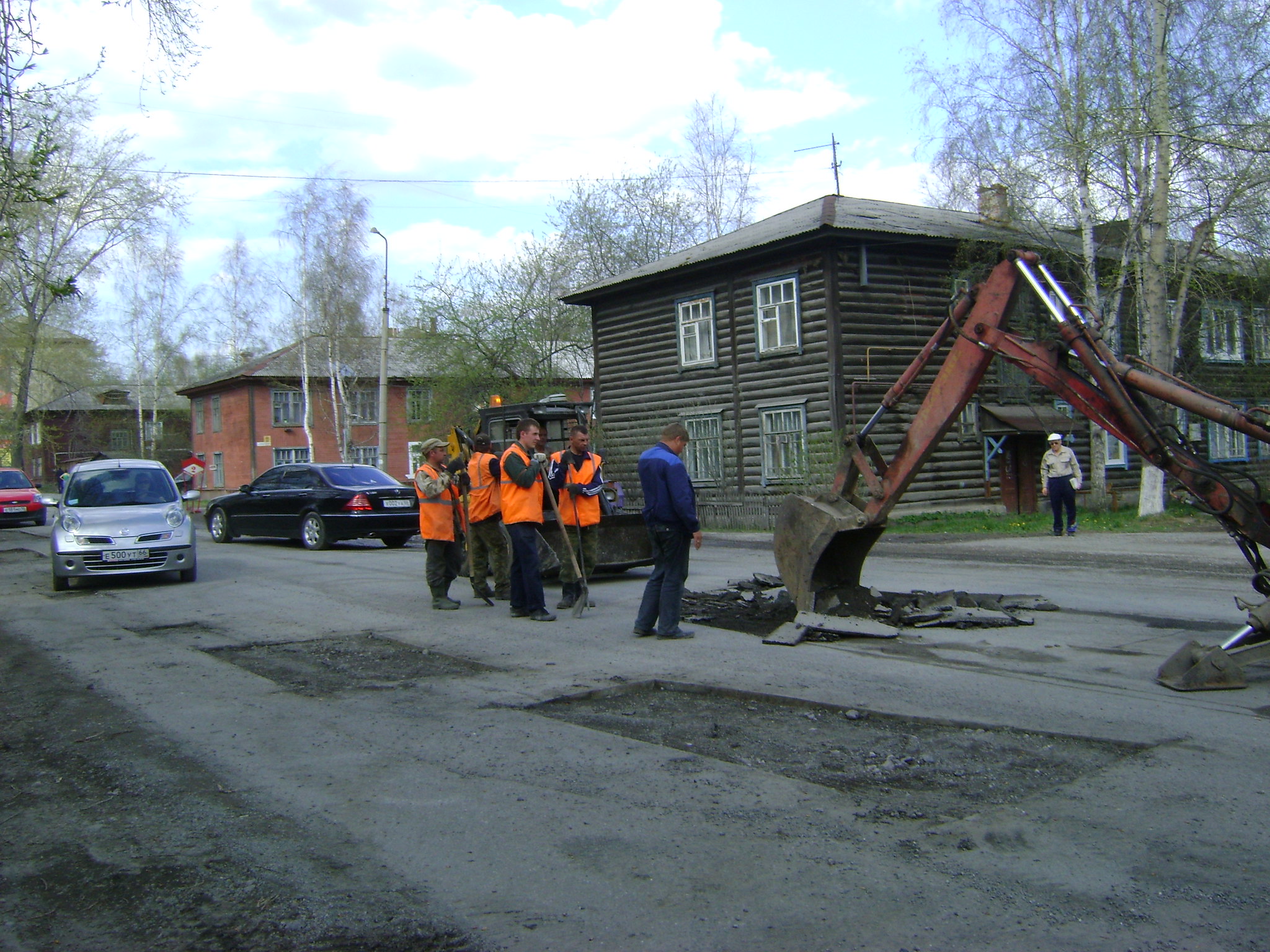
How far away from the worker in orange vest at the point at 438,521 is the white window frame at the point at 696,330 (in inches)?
650

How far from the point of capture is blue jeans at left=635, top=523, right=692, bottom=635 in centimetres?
834

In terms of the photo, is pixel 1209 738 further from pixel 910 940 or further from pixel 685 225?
pixel 685 225

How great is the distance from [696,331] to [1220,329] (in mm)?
12729

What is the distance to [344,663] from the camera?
764cm

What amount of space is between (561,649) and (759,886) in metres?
4.59

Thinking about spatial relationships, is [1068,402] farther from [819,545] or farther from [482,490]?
[482,490]

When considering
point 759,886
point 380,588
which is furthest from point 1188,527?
point 759,886

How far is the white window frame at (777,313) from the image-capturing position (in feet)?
78.4

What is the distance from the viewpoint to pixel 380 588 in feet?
39.9

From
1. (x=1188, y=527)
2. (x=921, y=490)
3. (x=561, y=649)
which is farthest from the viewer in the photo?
(x=921, y=490)

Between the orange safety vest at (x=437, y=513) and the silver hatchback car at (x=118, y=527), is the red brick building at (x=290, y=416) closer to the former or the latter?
the silver hatchback car at (x=118, y=527)

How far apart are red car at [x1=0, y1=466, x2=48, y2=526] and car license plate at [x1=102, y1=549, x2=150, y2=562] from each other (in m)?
19.6

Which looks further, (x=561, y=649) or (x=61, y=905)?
(x=561, y=649)

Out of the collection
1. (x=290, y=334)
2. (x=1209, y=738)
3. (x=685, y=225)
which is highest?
(x=685, y=225)
